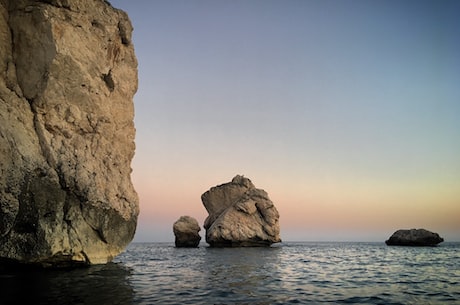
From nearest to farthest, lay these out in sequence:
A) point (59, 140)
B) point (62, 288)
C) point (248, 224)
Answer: point (62, 288) → point (59, 140) → point (248, 224)

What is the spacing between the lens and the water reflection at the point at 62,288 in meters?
9.48

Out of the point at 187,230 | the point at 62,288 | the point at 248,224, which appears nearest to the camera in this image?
the point at 62,288

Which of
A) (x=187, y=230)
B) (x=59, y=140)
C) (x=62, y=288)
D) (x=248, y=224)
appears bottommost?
(x=62, y=288)

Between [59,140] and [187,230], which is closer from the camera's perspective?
[59,140]

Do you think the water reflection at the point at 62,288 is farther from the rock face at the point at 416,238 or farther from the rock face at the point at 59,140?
the rock face at the point at 416,238

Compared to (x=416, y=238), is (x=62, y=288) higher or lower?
higher

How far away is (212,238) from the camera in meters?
53.2

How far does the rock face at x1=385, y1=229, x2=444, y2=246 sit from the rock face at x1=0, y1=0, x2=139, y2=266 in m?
64.3

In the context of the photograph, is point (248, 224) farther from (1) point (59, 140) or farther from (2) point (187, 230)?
(1) point (59, 140)

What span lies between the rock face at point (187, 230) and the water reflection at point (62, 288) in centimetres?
4259

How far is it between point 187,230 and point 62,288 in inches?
1892

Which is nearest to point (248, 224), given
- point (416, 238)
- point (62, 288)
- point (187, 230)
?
point (187, 230)

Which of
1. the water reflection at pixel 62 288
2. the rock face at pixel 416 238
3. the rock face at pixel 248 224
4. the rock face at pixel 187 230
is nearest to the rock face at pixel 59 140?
the water reflection at pixel 62 288

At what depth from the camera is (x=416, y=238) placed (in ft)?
212
